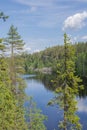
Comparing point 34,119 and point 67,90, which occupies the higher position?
point 67,90

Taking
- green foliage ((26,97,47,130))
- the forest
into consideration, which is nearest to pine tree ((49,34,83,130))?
the forest

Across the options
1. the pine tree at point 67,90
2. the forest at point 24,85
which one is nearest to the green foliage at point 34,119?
the forest at point 24,85

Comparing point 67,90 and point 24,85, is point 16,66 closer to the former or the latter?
point 24,85

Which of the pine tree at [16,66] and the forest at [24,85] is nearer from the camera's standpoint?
the forest at [24,85]

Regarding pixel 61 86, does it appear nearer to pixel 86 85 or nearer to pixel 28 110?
pixel 28 110

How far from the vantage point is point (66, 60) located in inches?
1027

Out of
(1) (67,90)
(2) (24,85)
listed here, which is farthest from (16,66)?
(1) (67,90)

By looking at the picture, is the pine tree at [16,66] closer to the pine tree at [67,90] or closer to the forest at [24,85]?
the forest at [24,85]

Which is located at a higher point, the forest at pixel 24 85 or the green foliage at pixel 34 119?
the forest at pixel 24 85

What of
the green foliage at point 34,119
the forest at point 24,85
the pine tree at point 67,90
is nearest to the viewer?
the forest at point 24,85

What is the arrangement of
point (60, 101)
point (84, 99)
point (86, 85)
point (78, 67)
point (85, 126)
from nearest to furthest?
point (60, 101), point (85, 126), point (84, 99), point (86, 85), point (78, 67)

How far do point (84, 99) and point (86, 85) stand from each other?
1225 inches

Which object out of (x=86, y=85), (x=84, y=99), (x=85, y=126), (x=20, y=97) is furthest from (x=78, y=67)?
(x=20, y=97)

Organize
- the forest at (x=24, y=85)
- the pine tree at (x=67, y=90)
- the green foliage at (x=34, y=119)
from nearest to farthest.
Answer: the forest at (x=24, y=85)
the pine tree at (x=67, y=90)
the green foliage at (x=34, y=119)
